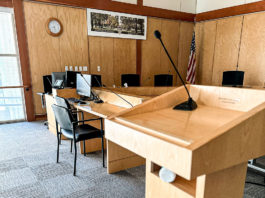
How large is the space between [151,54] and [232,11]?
2.50 meters

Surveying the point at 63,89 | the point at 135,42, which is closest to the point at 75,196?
the point at 63,89

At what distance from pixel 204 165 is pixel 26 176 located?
2205 mm

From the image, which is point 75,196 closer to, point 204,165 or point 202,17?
point 204,165

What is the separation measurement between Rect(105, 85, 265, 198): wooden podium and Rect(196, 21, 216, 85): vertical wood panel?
5.27 metres

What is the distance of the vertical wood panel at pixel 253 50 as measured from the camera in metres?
4.89

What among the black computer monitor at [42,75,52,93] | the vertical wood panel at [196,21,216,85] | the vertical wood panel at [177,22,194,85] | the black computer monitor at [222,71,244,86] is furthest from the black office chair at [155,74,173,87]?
the black computer monitor at [42,75,52,93]

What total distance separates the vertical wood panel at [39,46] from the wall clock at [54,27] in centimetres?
8

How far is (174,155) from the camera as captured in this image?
2.44 ft

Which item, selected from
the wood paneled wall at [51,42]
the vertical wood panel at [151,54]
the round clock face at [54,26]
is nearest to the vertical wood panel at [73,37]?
the wood paneled wall at [51,42]

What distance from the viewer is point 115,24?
17.0 ft

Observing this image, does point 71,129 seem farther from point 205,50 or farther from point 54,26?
point 205,50

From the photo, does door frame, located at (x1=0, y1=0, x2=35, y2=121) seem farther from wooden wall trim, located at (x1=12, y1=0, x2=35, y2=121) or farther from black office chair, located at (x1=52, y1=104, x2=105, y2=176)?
black office chair, located at (x1=52, y1=104, x2=105, y2=176)

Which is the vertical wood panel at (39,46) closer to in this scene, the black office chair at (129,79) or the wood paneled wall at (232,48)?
the black office chair at (129,79)

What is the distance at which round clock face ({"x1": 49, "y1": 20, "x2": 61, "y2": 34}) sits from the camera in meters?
4.44
